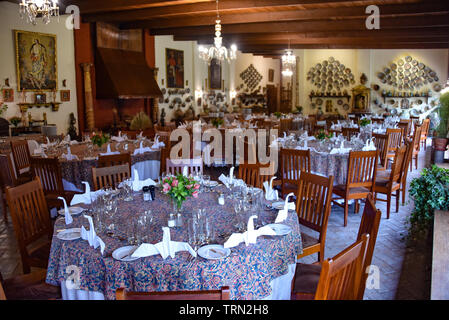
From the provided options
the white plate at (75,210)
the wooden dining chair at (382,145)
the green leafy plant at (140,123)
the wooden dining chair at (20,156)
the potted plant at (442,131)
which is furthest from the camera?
the green leafy plant at (140,123)

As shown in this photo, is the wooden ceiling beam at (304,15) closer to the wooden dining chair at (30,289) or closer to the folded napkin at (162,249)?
the folded napkin at (162,249)

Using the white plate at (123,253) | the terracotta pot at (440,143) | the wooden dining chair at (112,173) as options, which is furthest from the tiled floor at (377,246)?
the terracotta pot at (440,143)

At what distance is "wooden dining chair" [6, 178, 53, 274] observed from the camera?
9.73 ft

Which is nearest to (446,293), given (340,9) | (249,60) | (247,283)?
(247,283)

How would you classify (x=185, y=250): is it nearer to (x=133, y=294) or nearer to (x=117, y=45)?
(x=133, y=294)

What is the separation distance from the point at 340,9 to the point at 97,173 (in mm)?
6964

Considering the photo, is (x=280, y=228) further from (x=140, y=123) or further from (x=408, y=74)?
(x=408, y=74)

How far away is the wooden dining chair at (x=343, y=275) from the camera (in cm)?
166

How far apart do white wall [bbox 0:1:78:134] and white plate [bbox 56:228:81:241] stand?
7096mm

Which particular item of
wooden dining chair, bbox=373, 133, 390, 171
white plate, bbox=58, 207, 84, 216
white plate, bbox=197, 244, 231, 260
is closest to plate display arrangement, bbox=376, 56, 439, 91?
wooden dining chair, bbox=373, 133, 390, 171

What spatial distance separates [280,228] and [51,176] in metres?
3.15

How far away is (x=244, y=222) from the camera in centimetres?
A: 271

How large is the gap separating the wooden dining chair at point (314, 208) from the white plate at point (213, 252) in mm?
1013
